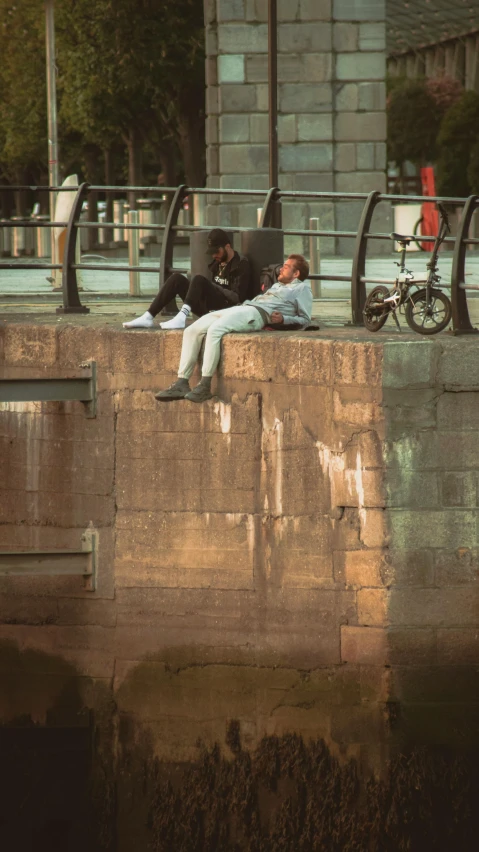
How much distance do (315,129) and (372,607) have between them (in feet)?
56.7

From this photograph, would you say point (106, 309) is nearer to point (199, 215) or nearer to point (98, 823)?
point (98, 823)

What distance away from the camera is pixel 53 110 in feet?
120

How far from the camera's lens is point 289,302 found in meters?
12.6

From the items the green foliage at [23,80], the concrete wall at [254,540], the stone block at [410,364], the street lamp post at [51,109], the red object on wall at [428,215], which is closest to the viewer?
the stone block at [410,364]

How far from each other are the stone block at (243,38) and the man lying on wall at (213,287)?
14.9 meters

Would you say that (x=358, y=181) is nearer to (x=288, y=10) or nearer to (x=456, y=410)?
(x=288, y=10)

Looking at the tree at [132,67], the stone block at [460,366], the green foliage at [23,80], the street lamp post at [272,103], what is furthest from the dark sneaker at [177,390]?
the green foliage at [23,80]

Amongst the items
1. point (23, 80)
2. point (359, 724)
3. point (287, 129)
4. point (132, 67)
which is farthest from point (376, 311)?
point (23, 80)

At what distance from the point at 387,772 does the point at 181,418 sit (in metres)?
2.81

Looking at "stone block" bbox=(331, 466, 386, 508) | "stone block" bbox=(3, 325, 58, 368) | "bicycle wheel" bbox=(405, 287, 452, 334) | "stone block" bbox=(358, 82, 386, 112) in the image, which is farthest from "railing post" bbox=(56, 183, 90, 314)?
"stone block" bbox=(358, 82, 386, 112)

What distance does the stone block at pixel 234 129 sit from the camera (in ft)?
92.6

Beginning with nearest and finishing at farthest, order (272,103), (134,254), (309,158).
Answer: (134,254)
(272,103)
(309,158)

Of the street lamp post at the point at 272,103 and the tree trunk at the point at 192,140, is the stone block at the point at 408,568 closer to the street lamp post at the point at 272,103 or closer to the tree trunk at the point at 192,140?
the street lamp post at the point at 272,103

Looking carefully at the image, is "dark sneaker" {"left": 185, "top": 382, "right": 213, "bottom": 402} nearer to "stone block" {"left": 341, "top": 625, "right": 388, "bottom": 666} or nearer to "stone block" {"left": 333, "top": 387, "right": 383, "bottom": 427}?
"stone block" {"left": 333, "top": 387, "right": 383, "bottom": 427}
